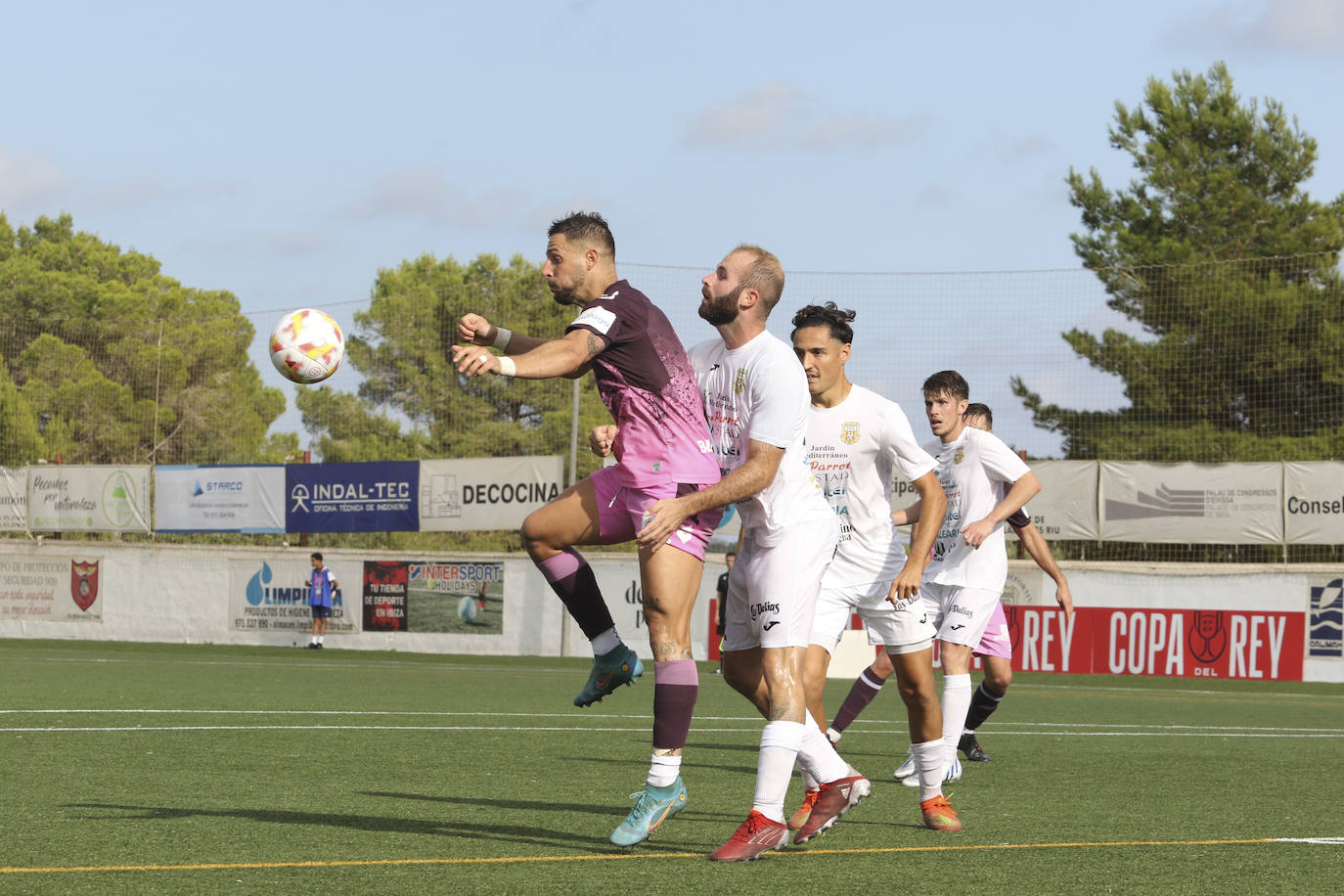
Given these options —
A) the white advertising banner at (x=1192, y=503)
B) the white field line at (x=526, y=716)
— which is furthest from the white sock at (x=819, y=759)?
the white advertising banner at (x=1192, y=503)

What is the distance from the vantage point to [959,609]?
8.66 m

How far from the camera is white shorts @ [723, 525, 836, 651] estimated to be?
215 inches

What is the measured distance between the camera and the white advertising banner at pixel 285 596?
27.5 meters

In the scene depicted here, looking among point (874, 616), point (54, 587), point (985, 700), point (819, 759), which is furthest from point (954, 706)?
point (54, 587)

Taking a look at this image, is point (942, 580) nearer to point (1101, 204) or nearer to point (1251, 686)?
point (1251, 686)

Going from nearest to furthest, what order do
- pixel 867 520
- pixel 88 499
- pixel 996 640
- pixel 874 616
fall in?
pixel 874 616, pixel 867 520, pixel 996 640, pixel 88 499

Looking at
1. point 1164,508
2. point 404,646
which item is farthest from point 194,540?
point 1164,508

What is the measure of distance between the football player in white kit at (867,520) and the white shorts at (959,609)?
49.4 inches

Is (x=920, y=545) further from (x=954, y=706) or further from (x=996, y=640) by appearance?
(x=996, y=640)

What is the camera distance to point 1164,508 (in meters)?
23.4

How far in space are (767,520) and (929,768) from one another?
1.63 meters

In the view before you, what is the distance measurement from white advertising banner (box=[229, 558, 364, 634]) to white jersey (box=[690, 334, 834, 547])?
22.4m

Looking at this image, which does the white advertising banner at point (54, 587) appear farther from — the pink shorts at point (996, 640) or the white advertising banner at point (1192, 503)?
the pink shorts at point (996, 640)

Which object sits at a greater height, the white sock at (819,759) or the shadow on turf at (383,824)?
the white sock at (819,759)
